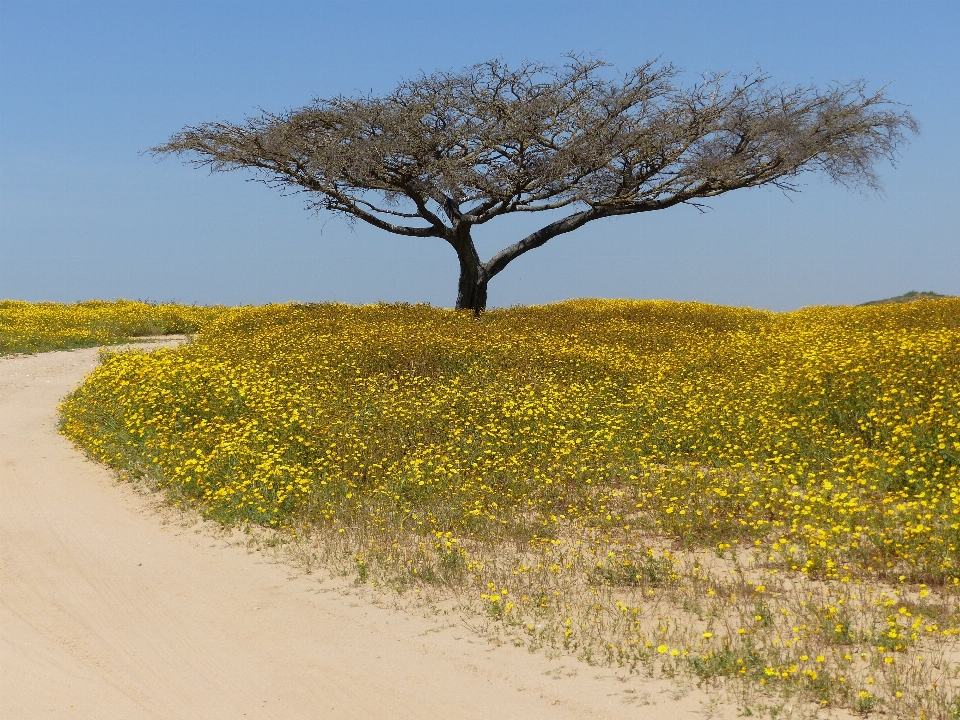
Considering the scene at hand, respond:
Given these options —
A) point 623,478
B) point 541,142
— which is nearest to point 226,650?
point 623,478

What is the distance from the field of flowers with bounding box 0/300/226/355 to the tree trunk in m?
8.73

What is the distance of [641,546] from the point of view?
27.5 ft

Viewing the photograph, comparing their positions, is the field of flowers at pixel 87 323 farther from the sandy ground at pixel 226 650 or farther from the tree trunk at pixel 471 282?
the sandy ground at pixel 226 650

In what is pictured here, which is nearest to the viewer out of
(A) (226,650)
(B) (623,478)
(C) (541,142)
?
(A) (226,650)

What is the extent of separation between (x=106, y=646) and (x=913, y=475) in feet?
27.5

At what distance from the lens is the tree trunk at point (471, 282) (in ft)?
92.4

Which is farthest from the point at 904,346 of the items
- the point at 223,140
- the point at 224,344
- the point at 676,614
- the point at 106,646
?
the point at 223,140

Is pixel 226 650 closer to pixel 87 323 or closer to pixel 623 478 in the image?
pixel 623 478

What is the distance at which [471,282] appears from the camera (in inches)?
1112

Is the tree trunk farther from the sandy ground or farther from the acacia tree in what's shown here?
the sandy ground

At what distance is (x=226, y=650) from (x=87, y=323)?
78.7 feet

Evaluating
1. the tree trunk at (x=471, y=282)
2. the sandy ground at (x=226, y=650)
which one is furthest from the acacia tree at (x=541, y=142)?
the sandy ground at (x=226, y=650)

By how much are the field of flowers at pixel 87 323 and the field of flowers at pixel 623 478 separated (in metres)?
8.55

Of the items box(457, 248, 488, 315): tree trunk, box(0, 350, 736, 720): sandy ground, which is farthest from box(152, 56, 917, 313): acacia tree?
box(0, 350, 736, 720): sandy ground
